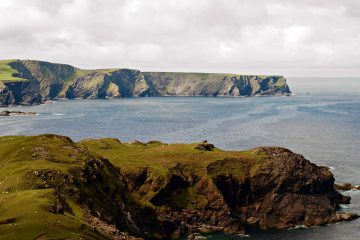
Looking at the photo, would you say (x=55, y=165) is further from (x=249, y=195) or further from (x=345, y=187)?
(x=345, y=187)

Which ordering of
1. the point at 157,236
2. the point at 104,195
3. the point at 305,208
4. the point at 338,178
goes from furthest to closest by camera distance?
the point at 338,178, the point at 305,208, the point at 157,236, the point at 104,195

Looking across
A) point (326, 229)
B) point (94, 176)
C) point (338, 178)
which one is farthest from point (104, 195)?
point (338, 178)

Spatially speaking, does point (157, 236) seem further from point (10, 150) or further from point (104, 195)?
point (10, 150)

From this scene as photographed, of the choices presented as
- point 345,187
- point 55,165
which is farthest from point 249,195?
point 55,165

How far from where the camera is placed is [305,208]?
127 meters

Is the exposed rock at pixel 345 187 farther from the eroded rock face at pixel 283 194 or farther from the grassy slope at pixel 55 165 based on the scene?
the grassy slope at pixel 55 165

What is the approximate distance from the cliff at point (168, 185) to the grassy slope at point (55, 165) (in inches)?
10.5

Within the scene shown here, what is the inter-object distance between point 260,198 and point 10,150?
64.7 metres

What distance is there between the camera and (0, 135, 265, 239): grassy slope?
2424 inches

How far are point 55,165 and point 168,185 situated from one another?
37.9 meters

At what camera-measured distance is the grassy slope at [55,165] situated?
6156 centimetres

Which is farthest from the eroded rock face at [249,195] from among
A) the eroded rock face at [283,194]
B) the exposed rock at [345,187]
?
the exposed rock at [345,187]

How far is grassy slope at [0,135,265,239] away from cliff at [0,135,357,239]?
0.87ft

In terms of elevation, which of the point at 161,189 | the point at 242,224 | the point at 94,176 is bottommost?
the point at 242,224
